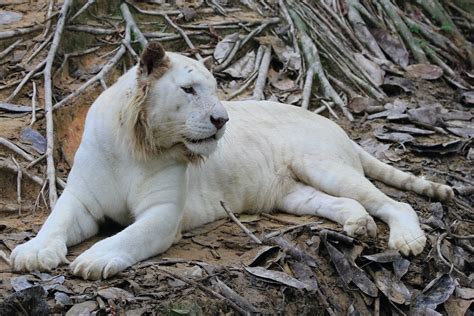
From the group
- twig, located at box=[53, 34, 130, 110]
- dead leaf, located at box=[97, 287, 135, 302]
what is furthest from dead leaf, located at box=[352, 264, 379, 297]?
twig, located at box=[53, 34, 130, 110]

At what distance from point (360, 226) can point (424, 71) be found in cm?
424

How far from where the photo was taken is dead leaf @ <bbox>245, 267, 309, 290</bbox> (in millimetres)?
5105

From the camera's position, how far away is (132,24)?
27.1 feet

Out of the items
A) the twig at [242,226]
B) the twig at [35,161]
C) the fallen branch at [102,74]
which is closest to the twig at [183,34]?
the fallen branch at [102,74]

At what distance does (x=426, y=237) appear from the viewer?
6078 millimetres

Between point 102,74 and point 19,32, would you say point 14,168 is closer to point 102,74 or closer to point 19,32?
point 102,74

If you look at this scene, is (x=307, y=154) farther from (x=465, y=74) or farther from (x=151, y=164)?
(x=465, y=74)

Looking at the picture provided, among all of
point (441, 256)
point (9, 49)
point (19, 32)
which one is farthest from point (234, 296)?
point (19, 32)

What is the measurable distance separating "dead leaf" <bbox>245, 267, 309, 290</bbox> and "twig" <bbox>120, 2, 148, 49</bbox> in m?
3.45

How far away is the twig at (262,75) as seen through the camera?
8.27 m

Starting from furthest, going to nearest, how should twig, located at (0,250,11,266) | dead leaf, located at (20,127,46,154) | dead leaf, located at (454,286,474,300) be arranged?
dead leaf, located at (20,127,46,154) → dead leaf, located at (454,286,474,300) → twig, located at (0,250,11,266)

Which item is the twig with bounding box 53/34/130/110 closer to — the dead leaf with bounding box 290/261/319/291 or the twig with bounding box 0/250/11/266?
the twig with bounding box 0/250/11/266

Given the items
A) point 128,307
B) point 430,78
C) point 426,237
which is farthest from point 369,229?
point 430,78

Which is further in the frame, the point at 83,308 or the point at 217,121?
the point at 217,121
